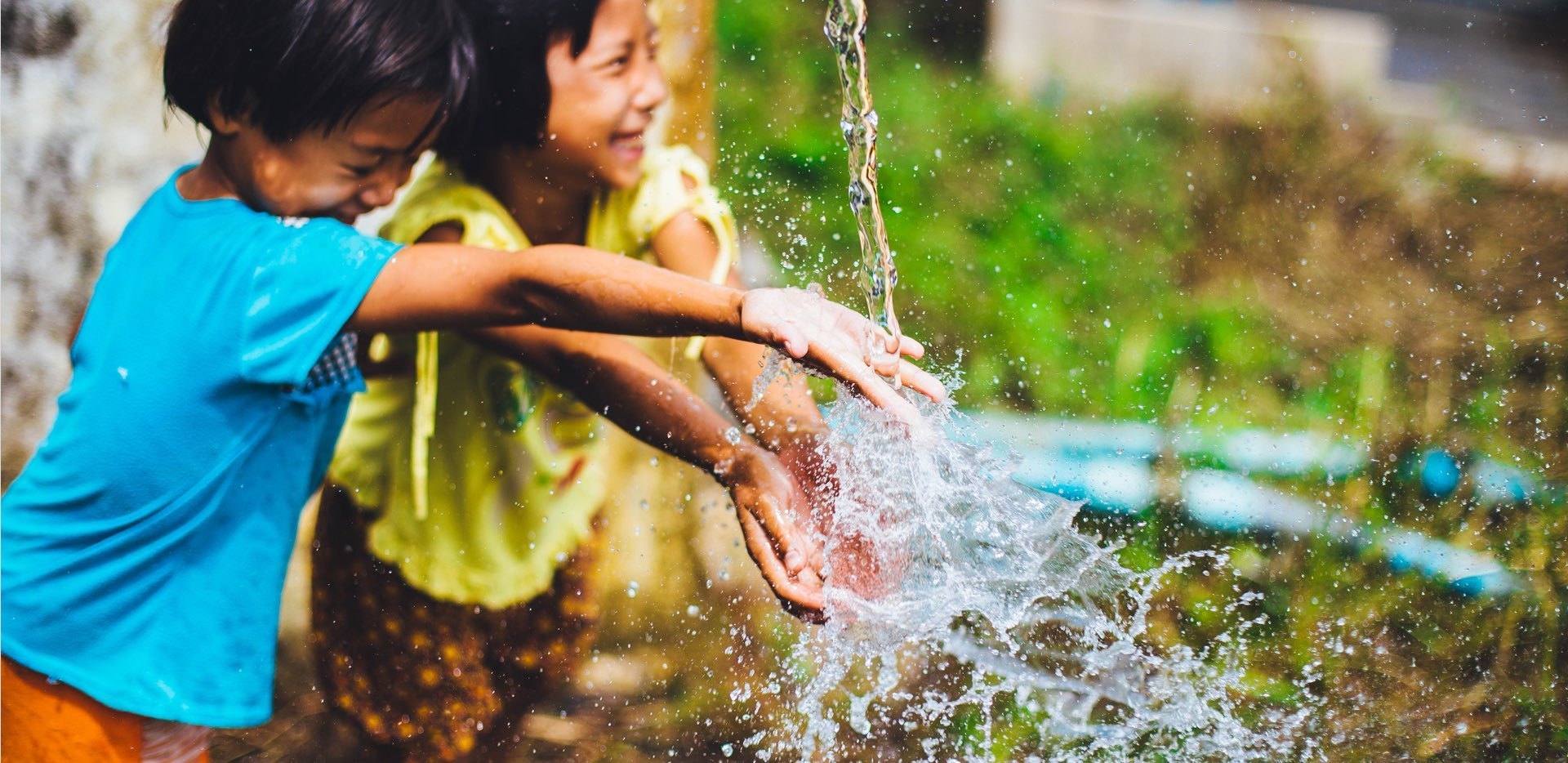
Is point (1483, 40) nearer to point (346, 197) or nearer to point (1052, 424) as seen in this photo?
point (1052, 424)

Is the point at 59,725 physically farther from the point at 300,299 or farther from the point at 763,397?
the point at 763,397

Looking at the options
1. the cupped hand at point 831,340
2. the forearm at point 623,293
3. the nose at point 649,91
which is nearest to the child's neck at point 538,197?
the nose at point 649,91

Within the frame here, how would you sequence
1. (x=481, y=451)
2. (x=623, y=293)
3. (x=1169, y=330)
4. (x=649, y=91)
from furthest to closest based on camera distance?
(x=1169, y=330), (x=481, y=451), (x=649, y=91), (x=623, y=293)

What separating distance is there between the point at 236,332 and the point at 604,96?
0.65 metres

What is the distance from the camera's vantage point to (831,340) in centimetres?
139

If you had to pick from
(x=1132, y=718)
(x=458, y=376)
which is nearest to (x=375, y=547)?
(x=458, y=376)

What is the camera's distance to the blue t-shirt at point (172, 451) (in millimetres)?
1520

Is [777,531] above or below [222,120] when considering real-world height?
below

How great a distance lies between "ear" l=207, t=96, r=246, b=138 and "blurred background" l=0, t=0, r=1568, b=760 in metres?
1.07

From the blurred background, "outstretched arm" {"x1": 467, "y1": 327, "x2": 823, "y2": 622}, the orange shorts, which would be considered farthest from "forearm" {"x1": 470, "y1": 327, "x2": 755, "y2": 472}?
the blurred background

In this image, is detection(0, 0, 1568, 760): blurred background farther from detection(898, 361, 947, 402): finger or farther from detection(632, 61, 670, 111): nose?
detection(898, 361, 947, 402): finger

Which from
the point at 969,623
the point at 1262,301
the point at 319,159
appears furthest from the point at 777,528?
the point at 1262,301

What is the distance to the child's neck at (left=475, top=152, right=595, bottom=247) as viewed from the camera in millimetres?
1981

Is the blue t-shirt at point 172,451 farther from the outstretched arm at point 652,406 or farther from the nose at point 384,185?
the outstretched arm at point 652,406
